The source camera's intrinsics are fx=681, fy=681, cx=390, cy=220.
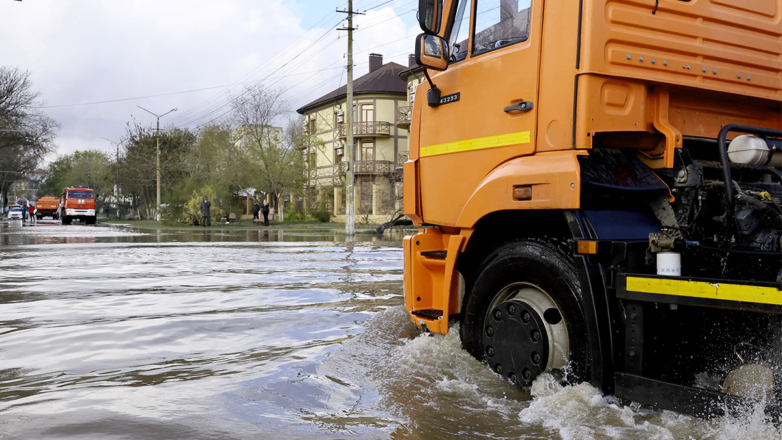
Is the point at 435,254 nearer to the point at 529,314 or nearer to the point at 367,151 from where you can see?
the point at 529,314

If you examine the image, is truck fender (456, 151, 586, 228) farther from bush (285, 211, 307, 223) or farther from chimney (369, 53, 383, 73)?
chimney (369, 53, 383, 73)

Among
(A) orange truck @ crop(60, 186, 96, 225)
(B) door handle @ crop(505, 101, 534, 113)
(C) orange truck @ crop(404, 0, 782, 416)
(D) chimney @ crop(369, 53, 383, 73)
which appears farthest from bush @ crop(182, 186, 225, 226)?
(B) door handle @ crop(505, 101, 534, 113)

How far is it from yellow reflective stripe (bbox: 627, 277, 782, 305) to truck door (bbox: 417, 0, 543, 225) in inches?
46.3

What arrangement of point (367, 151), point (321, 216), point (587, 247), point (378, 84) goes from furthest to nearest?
point (367, 151) < point (378, 84) < point (321, 216) < point (587, 247)

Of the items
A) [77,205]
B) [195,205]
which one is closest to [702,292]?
[195,205]

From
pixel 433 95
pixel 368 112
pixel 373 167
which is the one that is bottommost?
pixel 433 95

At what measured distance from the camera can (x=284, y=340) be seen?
20.6 ft

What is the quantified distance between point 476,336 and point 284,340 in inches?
91.1

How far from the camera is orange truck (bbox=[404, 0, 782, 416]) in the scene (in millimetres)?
3395

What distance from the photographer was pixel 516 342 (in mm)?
4164

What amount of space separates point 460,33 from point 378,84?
50.0 metres

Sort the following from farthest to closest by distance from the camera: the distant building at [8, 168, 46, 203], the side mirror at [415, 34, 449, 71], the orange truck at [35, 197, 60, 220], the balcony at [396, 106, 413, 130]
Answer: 1. the distant building at [8, 168, 46, 203]
2. the orange truck at [35, 197, 60, 220]
3. the balcony at [396, 106, 413, 130]
4. the side mirror at [415, 34, 449, 71]

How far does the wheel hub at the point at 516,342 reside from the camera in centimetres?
398

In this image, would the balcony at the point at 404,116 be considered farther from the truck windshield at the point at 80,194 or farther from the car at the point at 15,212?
the car at the point at 15,212
